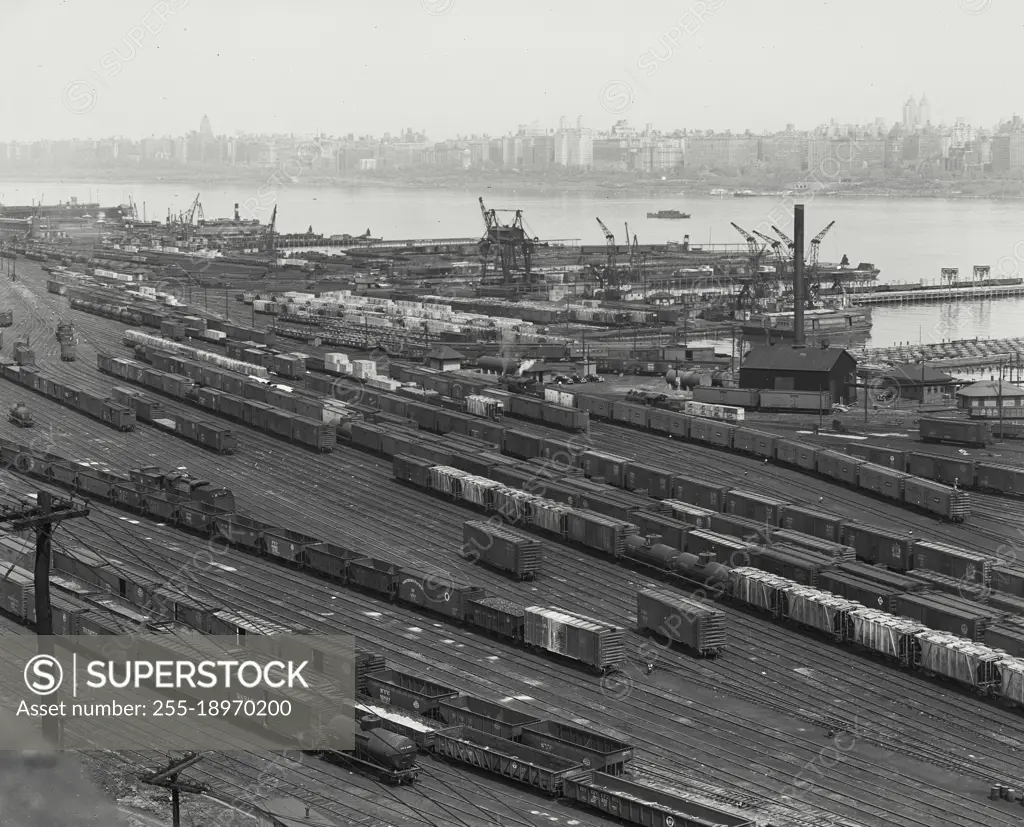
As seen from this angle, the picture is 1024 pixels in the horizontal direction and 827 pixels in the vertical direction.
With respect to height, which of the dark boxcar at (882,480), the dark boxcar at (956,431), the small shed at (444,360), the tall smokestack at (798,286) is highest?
the tall smokestack at (798,286)

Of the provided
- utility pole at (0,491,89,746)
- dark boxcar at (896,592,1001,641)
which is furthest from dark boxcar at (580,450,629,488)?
utility pole at (0,491,89,746)

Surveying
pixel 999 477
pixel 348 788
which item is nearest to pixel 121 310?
pixel 999 477

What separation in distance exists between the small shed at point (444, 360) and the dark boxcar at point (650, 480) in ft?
125

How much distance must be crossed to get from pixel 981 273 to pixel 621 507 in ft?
500

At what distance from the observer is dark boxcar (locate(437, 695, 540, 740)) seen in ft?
127

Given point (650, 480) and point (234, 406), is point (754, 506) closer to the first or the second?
point (650, 480)

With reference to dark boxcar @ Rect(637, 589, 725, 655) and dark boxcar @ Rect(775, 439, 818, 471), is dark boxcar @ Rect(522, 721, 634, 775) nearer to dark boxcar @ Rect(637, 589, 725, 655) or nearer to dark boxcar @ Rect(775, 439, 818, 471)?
dark boxcar @ Rect(637, 589, 725, 655)

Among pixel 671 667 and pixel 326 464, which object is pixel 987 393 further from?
pixel 671 667

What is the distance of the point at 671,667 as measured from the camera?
47250 millimetres

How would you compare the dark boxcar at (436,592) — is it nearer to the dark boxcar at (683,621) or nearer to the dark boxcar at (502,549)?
the dark boxcar at (502,549)

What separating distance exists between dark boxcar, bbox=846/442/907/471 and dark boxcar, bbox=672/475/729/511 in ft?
34.0

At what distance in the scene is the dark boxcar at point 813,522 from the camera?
2357 inches

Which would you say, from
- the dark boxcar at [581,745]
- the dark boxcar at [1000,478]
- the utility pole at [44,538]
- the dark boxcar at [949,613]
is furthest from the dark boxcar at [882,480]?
the utility pole at [44,538]

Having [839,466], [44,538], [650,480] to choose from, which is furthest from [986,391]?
[44,538]
